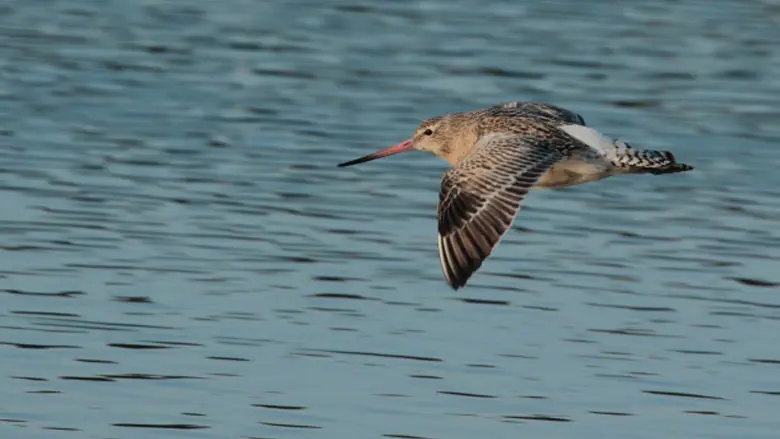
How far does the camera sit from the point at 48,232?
1415 centimetres

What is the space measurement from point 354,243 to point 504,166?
3.39m

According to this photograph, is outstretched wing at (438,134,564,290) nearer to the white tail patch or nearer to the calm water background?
the white tail patch

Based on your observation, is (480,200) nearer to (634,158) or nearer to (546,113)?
(634,158)

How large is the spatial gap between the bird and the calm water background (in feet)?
3.01

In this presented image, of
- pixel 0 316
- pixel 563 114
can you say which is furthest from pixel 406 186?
pixel 0 316

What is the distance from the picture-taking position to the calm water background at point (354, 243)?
10.9 metres

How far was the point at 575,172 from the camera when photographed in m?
11.4

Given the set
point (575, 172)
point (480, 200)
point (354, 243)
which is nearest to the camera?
point (480, 200)

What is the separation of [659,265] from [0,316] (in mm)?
4452

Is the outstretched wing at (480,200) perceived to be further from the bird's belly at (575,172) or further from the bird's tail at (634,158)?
the bird's tail at (634,158)

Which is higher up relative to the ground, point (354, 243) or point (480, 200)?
point (480, 200)

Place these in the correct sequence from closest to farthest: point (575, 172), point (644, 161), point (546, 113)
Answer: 1. point (644, 161)
2. point (575, 172)
3. point (546, 113)

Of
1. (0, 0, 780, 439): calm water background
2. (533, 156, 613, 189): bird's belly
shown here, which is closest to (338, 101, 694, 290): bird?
(533, 156, 613, 189): bird's belly

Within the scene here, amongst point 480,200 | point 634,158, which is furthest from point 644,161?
point 480,200
